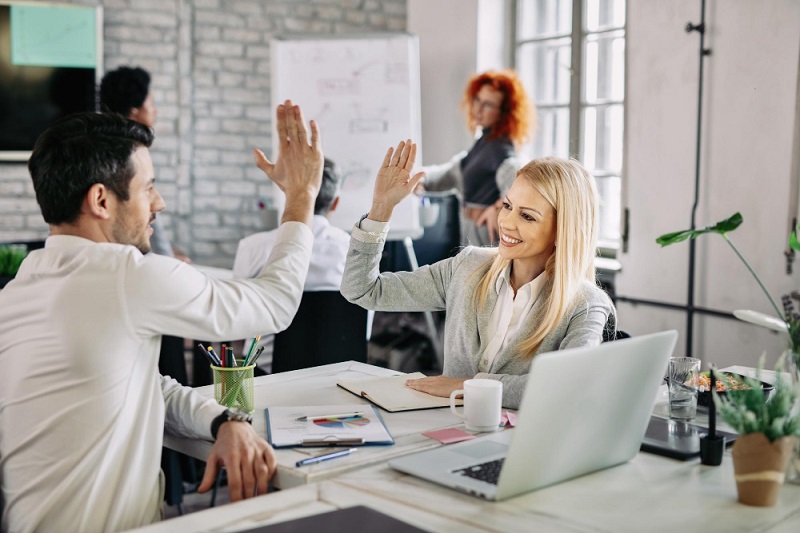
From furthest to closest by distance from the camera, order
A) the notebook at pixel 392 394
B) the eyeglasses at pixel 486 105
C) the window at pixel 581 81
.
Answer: the window at pixel 581 81 < the eyeglasses at pixel 486 105 < the notebook at pixel 392 394

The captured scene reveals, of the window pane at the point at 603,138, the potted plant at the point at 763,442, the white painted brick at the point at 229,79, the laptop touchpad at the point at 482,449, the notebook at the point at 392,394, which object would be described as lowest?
the notebook at the point at 392,394

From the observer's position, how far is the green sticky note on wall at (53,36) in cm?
504

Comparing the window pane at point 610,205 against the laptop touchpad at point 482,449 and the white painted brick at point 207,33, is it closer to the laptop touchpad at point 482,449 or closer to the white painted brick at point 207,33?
the white painted brick at point 207,33

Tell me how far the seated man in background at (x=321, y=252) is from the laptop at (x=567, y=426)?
66.0 inches

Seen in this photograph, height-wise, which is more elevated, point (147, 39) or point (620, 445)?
point (147, 39)

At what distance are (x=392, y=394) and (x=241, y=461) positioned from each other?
20.1 inches

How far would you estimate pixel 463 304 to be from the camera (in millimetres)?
2266

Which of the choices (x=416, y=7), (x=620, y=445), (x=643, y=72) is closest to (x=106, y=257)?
(x=620, y=445)

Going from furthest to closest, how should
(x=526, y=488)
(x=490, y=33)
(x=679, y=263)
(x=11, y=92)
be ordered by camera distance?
(x=490, y=33) → (x=11, y=92) → (x=679, y=263) → (x=526, y=488)

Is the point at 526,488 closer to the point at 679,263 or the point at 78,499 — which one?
the point at 78,499

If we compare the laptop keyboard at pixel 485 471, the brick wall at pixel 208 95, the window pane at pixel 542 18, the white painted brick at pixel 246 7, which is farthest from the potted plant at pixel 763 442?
the white painted brick at pixel 246 7

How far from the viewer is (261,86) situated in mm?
5695

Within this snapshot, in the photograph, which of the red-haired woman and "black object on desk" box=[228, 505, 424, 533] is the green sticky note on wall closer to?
the red-haired woman

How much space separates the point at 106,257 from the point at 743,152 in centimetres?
317
